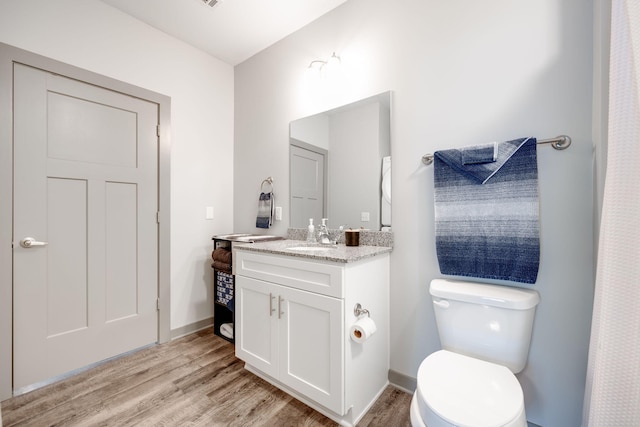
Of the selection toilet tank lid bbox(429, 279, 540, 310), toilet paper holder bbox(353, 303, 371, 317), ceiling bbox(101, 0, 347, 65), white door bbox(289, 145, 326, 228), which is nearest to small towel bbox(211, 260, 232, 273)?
white door bbox(289, 145, 326, 228)

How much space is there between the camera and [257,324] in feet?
5.51

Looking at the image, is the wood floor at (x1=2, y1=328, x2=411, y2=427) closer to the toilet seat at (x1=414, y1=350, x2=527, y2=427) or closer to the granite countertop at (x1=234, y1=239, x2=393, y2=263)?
the toilet seat at (x1=414, y1=350, x2=527, y2=427)

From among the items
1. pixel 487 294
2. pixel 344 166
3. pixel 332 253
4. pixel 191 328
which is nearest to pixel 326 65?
pixel 344 166

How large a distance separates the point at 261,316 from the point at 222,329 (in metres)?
0.94

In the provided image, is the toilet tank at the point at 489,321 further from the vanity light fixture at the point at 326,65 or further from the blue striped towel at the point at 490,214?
the vanity light fixture at the point at 326,65

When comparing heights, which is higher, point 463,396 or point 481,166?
point 481,166

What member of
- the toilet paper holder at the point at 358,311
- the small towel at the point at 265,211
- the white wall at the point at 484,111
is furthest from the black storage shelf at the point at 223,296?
the white wall at the point at 484,111

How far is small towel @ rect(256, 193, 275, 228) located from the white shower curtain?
202 centimetres

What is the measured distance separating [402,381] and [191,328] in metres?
1.85

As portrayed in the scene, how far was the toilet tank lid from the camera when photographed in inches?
45.0

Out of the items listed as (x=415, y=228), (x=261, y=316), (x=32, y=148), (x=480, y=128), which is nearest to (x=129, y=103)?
(x=32, y=148)

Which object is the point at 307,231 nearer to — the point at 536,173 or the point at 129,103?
the point at 536,173

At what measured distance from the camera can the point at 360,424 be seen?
1379 millimetres

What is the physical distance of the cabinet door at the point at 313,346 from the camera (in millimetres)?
1299
